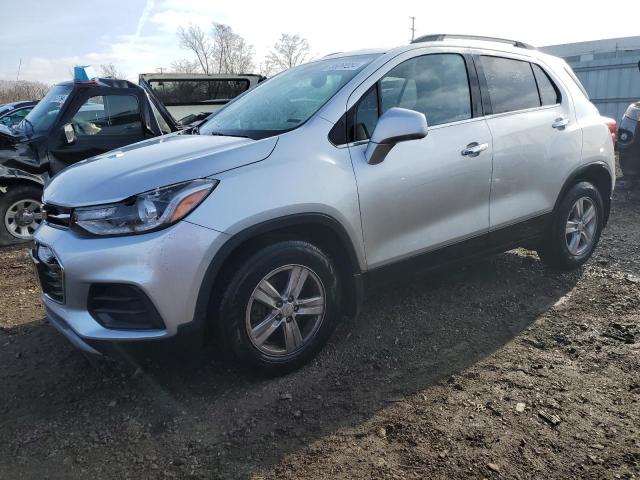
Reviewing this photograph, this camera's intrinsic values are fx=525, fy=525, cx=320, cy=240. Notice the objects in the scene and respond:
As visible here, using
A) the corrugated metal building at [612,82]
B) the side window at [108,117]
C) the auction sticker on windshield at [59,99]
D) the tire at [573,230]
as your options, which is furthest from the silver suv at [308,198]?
the corrugated metal building at [612,82]

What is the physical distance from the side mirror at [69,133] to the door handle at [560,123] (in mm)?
5260

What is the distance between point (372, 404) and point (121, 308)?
4.54ft

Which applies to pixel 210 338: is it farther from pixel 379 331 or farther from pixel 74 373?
pixel 379 331

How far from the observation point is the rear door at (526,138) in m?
3.76

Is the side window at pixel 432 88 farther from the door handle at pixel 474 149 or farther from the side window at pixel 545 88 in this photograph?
the side window at pixel 545 88

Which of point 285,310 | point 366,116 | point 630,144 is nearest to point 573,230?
point 366,116

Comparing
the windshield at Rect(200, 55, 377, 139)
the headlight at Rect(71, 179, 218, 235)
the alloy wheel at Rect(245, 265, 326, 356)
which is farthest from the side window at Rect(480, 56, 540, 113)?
the headlight at Rect(71, 179, 218, 235)

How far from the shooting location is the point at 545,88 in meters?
4.20

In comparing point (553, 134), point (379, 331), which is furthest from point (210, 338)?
point (553, 134)

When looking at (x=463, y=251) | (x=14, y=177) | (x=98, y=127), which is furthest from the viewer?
(x=98, y=127)

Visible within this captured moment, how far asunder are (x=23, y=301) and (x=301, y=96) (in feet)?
9.55

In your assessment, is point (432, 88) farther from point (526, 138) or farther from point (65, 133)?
point (65, 133)

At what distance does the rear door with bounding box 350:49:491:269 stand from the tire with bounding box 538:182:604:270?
0.99 meters

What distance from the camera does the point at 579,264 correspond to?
4.61 m
